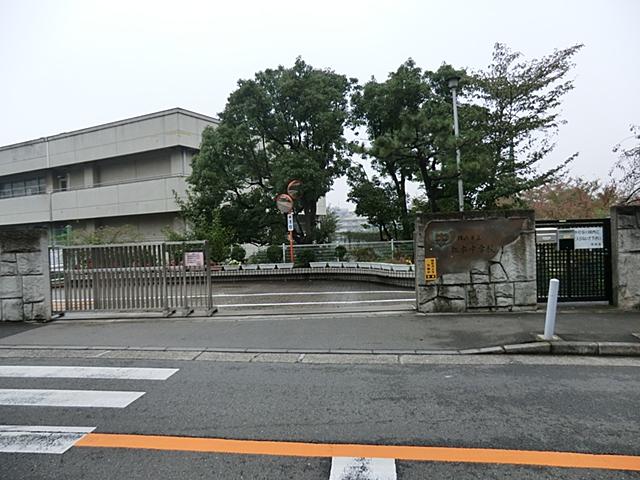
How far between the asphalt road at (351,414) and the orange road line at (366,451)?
0.21 feet

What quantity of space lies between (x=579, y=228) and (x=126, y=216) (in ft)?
91.0

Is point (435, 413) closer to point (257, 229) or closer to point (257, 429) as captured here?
point (257, 429)

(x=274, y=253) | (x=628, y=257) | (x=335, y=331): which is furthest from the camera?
(x=274, y=253)

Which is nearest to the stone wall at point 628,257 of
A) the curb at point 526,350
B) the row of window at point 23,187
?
the curb at point 526,350

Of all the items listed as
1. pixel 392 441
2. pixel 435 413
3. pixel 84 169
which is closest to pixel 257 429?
pixel 392 441

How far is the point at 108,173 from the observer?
29.9 m

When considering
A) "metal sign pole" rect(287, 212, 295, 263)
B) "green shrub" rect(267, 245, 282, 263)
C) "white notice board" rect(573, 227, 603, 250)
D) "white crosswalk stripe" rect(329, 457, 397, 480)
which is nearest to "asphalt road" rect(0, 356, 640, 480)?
"white crosswalk stripe" rect(329, 457, 397, 480)

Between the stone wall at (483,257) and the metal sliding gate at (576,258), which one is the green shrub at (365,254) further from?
the metal sliding gate at (576,258)

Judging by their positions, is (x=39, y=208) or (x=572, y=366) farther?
(x=39, y=208)

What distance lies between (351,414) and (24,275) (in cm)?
786

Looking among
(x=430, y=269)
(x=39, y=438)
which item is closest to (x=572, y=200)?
(x=430, y=269)

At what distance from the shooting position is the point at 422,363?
206 inches

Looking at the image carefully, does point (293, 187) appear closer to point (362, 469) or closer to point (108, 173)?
point (362, 469)

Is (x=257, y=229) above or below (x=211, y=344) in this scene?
above
